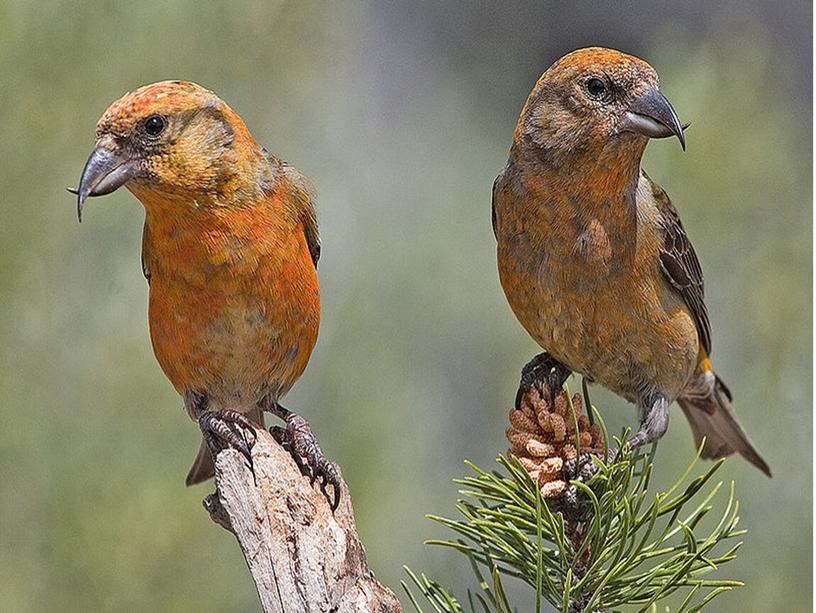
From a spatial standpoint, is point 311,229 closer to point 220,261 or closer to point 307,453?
point 220,261

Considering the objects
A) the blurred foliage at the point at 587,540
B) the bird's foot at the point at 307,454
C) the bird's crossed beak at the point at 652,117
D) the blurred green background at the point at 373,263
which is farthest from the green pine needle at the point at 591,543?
the blurred green background at the point at 373,263

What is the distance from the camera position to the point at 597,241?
0.94 m

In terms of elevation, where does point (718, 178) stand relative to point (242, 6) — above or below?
below

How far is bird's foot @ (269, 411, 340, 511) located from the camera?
0.84 meters

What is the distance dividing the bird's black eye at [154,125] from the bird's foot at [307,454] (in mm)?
275

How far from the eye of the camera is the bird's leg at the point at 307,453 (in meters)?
0.84

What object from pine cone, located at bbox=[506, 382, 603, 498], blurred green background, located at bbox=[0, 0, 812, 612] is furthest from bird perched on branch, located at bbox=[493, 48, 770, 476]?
blurred green background, located at bbox=[0, 0, 812, 612]

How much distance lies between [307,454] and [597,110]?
380 mm

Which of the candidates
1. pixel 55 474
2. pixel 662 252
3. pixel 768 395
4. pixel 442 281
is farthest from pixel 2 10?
pixel 768 395

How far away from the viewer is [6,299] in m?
1.29

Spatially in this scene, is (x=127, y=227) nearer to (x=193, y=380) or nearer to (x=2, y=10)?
(x=2, y=10)

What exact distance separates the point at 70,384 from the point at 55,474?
0.12 metres

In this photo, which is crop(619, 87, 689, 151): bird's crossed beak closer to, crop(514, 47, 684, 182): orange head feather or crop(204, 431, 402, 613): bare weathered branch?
crop(514, 47, 684, 182): orange head feather

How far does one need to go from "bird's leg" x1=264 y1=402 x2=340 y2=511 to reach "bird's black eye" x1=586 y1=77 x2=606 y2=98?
0.38 m
